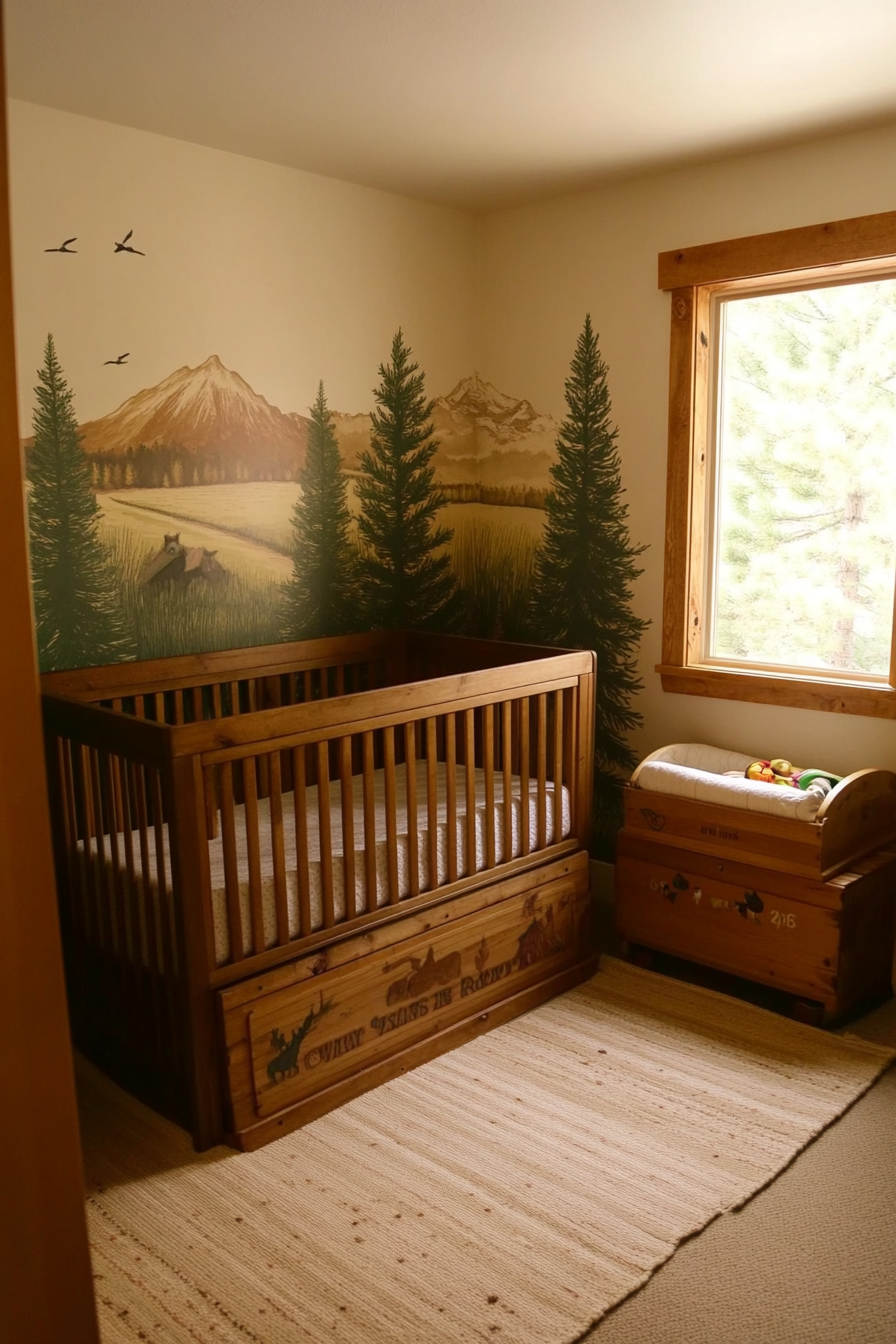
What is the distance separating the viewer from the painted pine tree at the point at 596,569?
3.52m

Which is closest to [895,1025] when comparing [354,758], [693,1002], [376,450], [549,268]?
[693,1002]

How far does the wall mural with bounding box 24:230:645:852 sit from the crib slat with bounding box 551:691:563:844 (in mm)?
626

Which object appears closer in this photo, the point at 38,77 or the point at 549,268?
the point at 38,77

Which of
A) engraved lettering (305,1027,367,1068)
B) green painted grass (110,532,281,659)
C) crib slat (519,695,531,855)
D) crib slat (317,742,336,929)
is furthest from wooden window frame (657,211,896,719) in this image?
engraved lettering (305,1027,367,1068)

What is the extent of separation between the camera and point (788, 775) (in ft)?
9.93

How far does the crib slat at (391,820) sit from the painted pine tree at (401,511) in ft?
3.83

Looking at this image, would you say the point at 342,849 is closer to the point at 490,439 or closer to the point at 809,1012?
the point at 809,1012

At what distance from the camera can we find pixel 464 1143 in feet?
7.48

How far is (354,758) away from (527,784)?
0.82 metres

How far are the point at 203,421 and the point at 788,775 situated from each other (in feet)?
6.56

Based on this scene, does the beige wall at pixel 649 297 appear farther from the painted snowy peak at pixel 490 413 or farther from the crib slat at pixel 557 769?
the crib slat at pixel 557 769

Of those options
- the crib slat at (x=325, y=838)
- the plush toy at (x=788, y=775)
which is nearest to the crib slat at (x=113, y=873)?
the crib slat at (x=325, y=838)

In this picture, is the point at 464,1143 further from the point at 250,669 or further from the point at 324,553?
the point at 324,553

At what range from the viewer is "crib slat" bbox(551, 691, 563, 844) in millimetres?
2992
